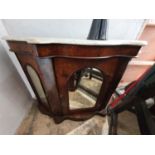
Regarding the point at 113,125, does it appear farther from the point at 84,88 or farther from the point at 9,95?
the point at 9,95

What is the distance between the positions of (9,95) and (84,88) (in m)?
0.70

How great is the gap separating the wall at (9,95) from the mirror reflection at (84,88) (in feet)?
1.78

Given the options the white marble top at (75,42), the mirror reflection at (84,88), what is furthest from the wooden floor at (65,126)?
the white marble top at (75,42)

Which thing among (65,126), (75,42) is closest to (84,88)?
(65,126)

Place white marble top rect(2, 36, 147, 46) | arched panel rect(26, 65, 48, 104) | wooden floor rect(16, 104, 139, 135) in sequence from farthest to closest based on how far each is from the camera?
wooden floor rect(16, 104, 139, 135) → arched panel rect(26, 65, 48, 104) → white marble top rect(2, 36, 147, 46)

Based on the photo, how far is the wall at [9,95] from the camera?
0.95 meters

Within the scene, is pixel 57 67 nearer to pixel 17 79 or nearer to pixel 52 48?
pixel 52 48

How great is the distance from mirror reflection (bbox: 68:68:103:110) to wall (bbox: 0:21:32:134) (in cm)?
54

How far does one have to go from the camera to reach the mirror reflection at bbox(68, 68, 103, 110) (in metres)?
→ 0.95

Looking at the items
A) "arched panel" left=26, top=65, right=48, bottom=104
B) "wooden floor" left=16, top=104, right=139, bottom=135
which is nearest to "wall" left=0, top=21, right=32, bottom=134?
"wooden floor" left=16, top=104, right=139, bottom=135

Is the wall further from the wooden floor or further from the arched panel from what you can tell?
the arched panel

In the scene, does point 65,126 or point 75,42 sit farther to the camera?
point 65,126

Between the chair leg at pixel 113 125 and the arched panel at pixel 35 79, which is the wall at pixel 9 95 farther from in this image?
the chair leg at pixel 113 125

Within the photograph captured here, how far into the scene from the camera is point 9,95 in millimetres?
1035
